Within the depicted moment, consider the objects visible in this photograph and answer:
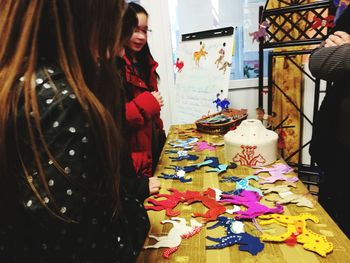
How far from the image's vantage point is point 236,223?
3.01 feet

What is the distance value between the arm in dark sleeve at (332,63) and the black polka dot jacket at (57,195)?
88 centimetres

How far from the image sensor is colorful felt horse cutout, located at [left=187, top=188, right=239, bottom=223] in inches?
38.3

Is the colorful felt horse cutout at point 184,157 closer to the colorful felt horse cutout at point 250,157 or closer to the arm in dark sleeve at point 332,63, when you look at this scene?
the colorful felt horse cutout at point 250,157

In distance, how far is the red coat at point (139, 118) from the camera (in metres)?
1.45

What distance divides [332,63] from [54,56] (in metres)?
0.93

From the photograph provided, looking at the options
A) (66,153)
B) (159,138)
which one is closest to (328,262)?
(66,153)

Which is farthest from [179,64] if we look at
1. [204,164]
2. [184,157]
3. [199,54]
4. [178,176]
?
[178,176]

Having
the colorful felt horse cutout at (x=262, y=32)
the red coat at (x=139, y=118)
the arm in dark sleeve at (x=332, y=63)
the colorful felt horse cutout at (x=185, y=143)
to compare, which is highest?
the colorful felt horse cutout at (x=262, y=32)

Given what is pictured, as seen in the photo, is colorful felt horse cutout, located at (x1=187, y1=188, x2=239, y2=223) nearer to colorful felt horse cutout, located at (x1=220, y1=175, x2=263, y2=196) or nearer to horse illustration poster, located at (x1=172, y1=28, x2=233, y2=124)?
colorful felt horse cutout, located at (x1=220, y1=175, x2=263, y2=196)

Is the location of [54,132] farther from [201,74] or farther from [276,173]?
[201,74]

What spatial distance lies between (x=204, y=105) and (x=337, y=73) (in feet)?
4.75

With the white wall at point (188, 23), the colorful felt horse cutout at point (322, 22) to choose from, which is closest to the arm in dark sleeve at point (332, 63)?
the colorful felt horse cutout at point (322, 22)

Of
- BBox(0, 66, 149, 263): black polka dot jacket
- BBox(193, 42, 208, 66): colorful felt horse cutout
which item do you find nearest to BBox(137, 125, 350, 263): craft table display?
BBox(0, 66, 149, 263): black polka dot jacket

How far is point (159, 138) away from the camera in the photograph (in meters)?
1.94
